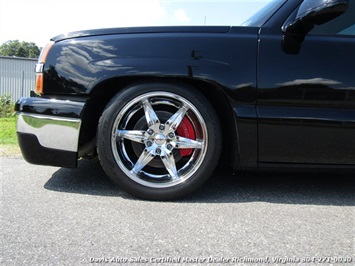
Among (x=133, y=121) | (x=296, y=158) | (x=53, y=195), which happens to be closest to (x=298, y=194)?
(x=296, y=158)

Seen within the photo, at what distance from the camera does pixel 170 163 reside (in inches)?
96.9

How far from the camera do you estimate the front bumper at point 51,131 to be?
2.41 metres

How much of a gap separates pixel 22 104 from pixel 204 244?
5.49 feet

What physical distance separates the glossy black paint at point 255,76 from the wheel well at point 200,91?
2 cm

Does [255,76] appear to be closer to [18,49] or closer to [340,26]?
[340,26]

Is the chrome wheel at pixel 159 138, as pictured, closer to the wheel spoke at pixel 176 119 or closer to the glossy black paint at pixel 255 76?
the wheel spoke at pixel 176 119

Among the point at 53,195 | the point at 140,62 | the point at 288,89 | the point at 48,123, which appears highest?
the point at 140,62

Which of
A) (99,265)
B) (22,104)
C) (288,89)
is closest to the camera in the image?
(99,265)

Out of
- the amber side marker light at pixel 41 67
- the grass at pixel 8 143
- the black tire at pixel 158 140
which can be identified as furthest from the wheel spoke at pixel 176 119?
the grass at pixel 8 143

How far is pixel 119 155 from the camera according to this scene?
8.11ft

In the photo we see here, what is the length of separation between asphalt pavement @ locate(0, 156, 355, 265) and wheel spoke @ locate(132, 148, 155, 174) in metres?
0.23

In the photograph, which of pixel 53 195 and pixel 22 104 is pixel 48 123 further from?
pixel 53 195

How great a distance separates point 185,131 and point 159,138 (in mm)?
214

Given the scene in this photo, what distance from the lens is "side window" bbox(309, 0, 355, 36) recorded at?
2.44m
